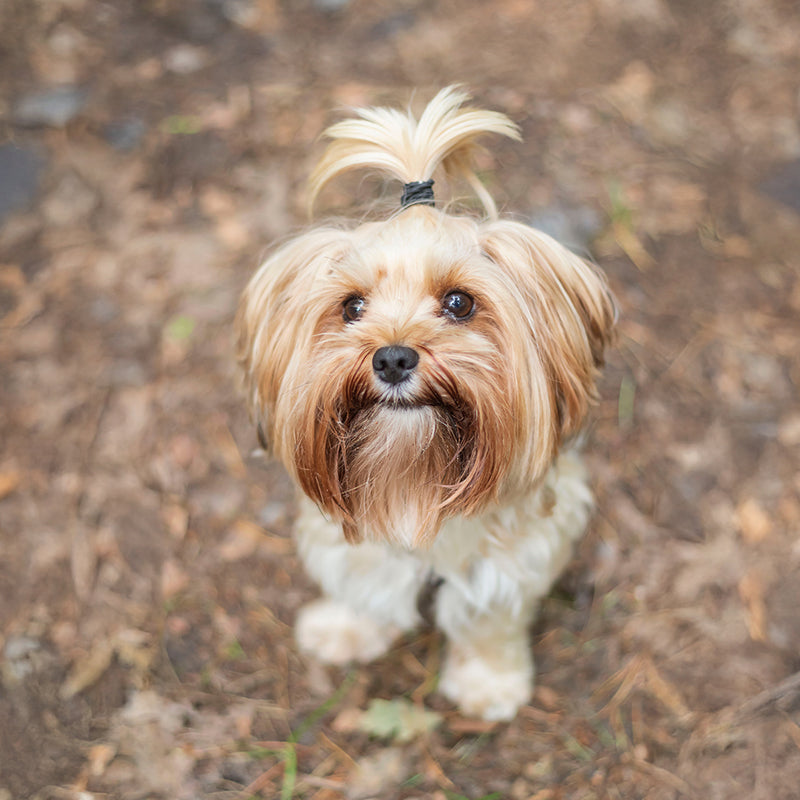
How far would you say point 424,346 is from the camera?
191 cm

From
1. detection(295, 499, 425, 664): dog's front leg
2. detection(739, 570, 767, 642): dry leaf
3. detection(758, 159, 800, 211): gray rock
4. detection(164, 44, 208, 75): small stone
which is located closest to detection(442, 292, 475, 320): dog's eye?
detection(295, 499, 425, 664): dog's front leg

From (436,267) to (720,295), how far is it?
Answer: 2191 mm

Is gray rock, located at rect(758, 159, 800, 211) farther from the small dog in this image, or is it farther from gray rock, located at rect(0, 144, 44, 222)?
gray rock, located at rect(0, 144, 44, 222)

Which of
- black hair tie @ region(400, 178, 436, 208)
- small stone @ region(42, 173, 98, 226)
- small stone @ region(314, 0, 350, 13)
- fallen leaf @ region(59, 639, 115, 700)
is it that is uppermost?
small stone @ region(314, 0, 350, 13)

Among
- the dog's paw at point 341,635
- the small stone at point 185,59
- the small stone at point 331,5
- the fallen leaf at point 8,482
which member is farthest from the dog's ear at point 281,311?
the small stone at point 331,5

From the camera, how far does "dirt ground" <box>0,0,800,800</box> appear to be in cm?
288

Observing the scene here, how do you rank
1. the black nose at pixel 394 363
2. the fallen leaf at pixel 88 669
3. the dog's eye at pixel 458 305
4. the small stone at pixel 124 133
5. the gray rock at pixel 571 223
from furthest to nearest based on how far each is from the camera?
the small stone at pixel 124 133
the gray rock at pixel 571 223
the fallen leaf at pixel 88 669
the dog's eye at pixel 458 305
the black nose at pixel 394 363

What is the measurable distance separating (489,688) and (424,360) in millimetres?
1519

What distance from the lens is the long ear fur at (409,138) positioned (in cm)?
206

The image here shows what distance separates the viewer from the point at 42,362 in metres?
3.73

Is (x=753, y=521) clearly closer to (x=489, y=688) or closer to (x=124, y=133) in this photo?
(x=489, y=688)

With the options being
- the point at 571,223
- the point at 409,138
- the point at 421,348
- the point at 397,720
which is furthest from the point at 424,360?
the point at 571,223

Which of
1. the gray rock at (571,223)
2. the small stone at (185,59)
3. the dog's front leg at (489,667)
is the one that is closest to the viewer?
the dog's front leg at (489,667)

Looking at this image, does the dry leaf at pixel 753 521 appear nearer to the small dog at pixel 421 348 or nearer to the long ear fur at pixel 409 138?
the small dog at pixel 421 348
